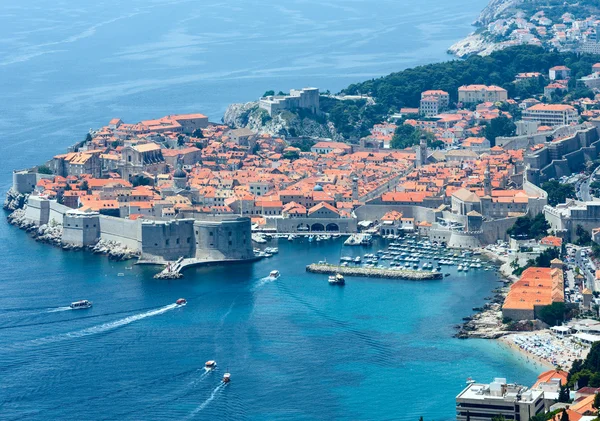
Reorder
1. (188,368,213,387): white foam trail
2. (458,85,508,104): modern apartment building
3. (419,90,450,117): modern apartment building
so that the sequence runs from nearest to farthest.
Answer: (188,368,213,387): white foam trail → (419,90,450,117): modern apartment building → (458,85,508,104): modern apartment building

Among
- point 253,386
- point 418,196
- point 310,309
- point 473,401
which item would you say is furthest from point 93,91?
point 473,401

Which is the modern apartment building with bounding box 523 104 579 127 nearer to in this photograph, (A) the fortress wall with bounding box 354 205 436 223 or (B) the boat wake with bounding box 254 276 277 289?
(A) the fortress wall with bounding box 354 205 436 223

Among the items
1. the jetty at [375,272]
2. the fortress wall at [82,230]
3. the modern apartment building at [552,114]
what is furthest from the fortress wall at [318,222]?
the modern apartment building at [552,114]

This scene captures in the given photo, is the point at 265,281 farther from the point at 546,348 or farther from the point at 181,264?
the point at 546,348

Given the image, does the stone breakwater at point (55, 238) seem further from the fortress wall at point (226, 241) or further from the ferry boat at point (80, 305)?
the ferry boat at point (80, 305)

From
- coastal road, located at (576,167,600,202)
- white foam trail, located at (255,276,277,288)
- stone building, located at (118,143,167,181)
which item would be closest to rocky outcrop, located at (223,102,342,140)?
stone building, located at (118,143,167,181)

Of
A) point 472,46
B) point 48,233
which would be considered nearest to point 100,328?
point 48,233

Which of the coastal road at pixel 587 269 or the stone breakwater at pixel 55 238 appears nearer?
the coastal road at pixel 587 269
